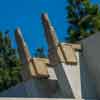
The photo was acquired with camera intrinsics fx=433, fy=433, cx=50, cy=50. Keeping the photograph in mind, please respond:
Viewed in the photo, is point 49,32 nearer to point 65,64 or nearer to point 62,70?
point 65,64

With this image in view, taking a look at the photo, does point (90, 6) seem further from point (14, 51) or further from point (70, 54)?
point (70, 54)

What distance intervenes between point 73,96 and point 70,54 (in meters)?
1.46

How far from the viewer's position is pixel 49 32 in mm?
14180

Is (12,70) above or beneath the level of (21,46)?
beneath

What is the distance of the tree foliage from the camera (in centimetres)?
2660

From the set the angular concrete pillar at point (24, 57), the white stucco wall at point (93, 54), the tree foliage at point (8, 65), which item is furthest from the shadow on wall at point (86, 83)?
the tree foliage at point (8, 65)

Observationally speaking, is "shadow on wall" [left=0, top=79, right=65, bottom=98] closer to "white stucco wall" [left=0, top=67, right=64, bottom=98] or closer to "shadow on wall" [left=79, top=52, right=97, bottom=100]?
"white stucco wall" [left=0, top=67, right=64, bottom=98]

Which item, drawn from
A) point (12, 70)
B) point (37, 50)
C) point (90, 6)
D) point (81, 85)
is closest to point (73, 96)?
point (81, 85)

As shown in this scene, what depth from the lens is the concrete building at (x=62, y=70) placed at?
13422 millimetres

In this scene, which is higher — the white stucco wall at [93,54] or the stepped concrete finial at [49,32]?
the stepped concrete finial at [49,32]

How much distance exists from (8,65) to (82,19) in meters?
7.06

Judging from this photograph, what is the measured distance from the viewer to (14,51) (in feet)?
96.0

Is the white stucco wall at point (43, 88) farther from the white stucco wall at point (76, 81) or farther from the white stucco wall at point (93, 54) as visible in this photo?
the white stucco wall at point (93, 54)

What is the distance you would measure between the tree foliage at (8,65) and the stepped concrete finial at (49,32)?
12.1 metres
